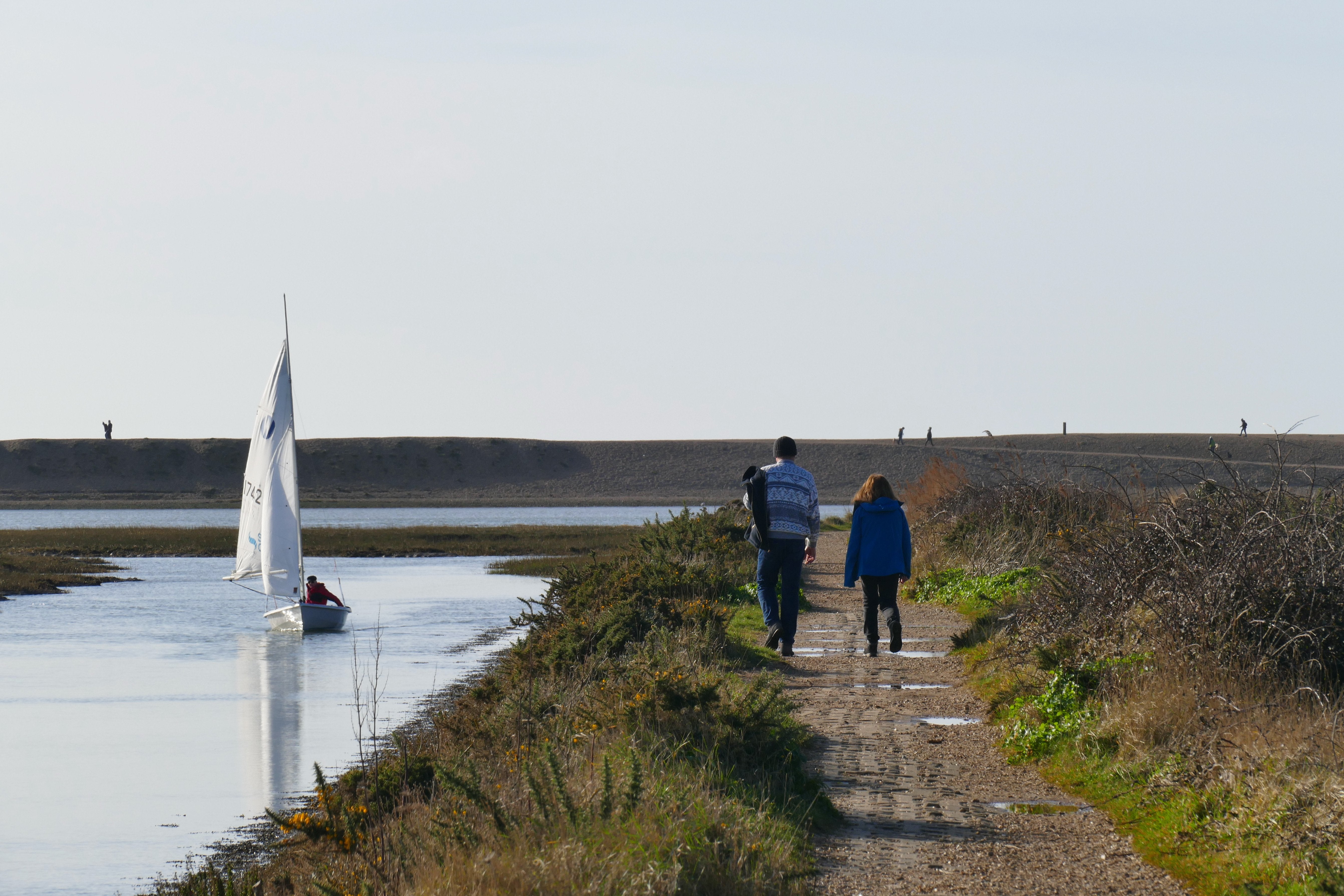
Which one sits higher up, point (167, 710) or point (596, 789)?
point (596, 789)

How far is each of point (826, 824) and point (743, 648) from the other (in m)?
6.00

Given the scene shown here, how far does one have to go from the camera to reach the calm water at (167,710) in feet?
32.4

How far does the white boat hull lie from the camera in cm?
2445

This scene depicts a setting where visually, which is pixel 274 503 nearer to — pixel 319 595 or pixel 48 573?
pixel 319 595

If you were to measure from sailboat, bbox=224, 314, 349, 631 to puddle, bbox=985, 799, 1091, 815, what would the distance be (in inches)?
819

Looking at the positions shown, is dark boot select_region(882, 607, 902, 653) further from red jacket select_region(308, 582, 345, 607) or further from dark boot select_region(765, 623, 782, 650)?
red jacket select_region(308, 582, 345, 607)

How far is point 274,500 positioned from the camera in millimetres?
27562

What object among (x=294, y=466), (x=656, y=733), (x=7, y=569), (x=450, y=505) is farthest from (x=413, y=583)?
(x=450, y=505)

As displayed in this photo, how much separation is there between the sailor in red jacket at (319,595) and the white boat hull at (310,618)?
0.13 meters

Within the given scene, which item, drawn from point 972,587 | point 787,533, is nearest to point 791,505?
point 787,533

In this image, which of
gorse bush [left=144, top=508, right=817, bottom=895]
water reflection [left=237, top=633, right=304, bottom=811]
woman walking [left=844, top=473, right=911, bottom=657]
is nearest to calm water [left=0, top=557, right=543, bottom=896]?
water reflection [left=237, top=633, right=304, bottom=811]

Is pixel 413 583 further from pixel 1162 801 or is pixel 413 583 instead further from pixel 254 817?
pixel 1162 801

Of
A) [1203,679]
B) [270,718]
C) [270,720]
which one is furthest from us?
→ [270,718]

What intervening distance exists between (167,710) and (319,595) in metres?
9.33
